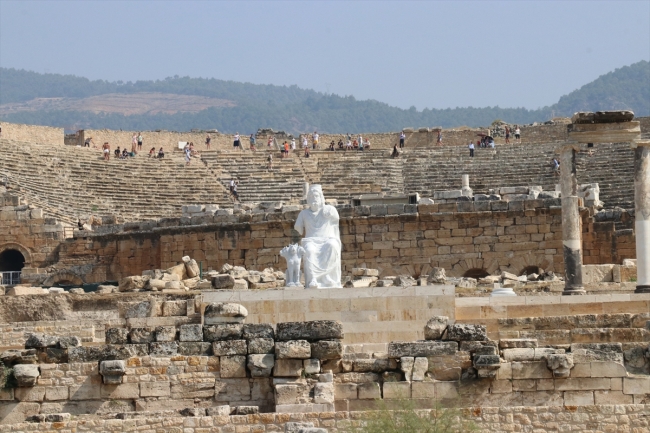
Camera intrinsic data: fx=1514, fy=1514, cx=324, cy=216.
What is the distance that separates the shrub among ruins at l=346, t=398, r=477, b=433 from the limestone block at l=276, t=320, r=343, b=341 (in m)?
1.61

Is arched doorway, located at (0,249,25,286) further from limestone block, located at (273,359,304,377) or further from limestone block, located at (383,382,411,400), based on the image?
limestone block, located at (383,382,411,400)

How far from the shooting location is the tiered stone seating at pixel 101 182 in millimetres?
42906

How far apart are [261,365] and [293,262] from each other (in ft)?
16.1

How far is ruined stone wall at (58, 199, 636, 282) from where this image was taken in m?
35.0

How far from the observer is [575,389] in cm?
1652

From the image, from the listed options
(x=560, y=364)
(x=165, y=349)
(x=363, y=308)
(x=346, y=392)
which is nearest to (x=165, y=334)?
(x=165, y=349)

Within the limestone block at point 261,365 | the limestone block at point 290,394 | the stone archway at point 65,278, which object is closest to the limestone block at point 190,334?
the limestone block at point 261,365

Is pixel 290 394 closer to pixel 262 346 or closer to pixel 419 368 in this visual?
pixel 262 346

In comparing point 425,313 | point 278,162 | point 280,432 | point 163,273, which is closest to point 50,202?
point 278,162

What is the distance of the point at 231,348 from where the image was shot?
17344 millimetres

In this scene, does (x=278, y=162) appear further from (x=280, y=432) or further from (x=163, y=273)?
(x=280, y=432)

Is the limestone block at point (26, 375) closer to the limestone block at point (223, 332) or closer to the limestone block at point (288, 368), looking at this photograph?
the limestone block at point (223, 332)

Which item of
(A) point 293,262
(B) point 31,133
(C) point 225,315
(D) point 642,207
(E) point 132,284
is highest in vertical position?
(B) point 31,133

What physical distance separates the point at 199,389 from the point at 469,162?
30.2 meters
